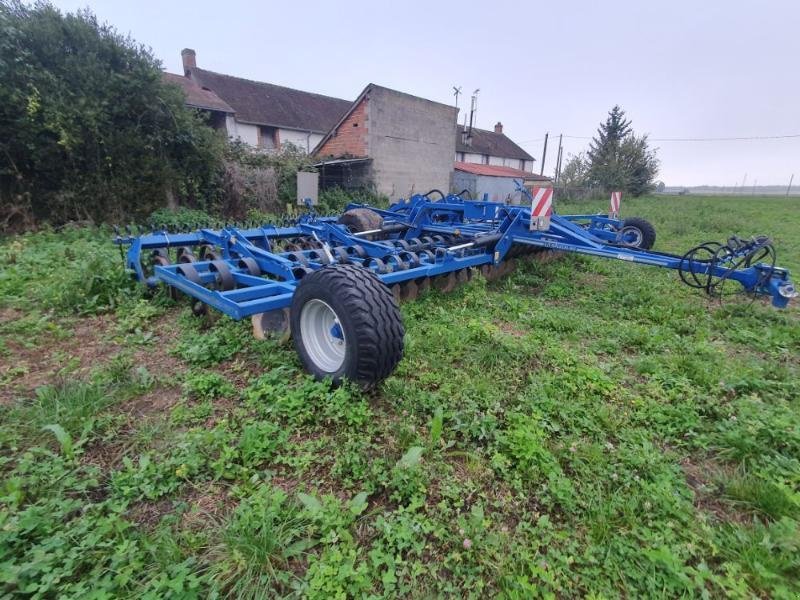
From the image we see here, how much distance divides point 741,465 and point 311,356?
2.64 metres

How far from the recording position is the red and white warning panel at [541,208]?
485 cm

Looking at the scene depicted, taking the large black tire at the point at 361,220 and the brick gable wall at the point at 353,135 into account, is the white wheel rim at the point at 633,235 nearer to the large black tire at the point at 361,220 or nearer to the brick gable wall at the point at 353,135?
the large black tire at the point at 361,220

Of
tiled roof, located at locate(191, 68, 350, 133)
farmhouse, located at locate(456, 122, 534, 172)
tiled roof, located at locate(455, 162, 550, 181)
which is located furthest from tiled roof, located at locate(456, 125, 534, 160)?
tiled roof, located at locate(191, 68, 350, 133)

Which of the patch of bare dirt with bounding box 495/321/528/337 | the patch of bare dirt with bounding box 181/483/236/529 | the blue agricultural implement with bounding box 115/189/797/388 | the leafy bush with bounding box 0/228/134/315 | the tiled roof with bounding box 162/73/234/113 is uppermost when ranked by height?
the tiled roof with bounding box 162/73/234/113

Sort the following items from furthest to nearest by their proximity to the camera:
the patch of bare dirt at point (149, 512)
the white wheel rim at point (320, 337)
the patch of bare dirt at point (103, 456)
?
the white wheel rim at point (320, 337), the patch of bare dirt at point (103, 456), the patch of bare dirt at point (149, 512)

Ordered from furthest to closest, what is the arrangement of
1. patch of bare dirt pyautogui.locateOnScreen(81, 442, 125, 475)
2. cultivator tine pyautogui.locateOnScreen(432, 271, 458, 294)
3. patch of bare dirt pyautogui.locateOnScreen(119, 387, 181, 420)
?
cultivator tine pyautogui.locateOnScreen(432, 271, 458, 294) < patch of bare dirt pyautogui.locateOnScreen(119, 387, 181, 420) < patch of bare dirt pyautogui.locateOnScreen(81, 442, 125, 475)

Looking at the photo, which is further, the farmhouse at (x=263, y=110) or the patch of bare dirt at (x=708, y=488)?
the farmhouse at (x=263, y=110)

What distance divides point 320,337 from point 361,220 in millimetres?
3772

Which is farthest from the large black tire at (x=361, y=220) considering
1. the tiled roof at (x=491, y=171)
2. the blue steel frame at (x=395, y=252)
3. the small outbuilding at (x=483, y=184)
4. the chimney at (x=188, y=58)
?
the chimney at (x=188, y=58)

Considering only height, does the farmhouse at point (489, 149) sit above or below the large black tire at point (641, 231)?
above

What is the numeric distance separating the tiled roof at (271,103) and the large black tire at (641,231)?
22.2 metres

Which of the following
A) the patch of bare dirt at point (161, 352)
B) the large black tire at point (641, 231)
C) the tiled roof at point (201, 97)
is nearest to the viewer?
the patch of bare dirt at point (161, 352)

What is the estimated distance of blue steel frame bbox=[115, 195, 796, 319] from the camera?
3494 mm

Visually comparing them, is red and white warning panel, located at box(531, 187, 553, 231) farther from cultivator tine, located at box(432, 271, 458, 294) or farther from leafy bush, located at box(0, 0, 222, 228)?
leafy bush, located at box(0, 0, 222, 228)
